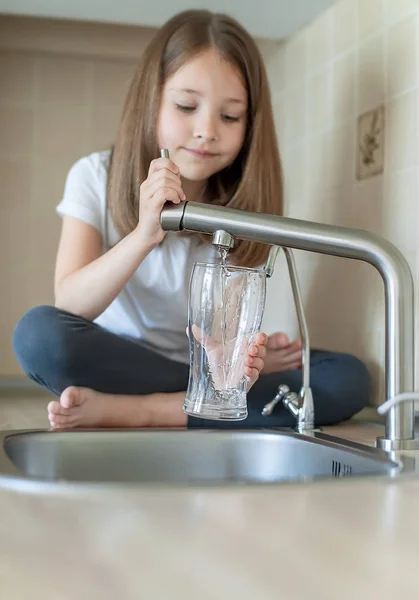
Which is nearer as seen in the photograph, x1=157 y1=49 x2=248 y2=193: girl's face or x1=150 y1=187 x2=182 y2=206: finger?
x1=150 y1=187 x2=182 y2=206: finger

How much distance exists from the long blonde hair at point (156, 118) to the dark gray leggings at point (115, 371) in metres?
0.22

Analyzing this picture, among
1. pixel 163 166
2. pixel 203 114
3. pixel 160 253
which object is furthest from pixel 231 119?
pixel 163 166

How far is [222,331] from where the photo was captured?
95 cm

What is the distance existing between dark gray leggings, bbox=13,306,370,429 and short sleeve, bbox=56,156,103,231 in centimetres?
22

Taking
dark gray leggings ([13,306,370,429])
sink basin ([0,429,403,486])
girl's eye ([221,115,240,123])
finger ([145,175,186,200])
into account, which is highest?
girl's eye ([221,115,240,123])

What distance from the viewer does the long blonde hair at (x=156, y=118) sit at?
140 centimetres

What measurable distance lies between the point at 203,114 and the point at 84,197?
28 centimetres

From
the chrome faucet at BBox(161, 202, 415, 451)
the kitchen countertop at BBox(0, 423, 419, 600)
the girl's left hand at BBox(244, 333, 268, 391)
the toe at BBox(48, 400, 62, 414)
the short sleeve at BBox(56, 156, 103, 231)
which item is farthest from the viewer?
the short sleeve at BBox(56, 156, 103, 231)

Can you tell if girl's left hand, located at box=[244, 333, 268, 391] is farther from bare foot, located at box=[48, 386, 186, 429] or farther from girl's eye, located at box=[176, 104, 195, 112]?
girl's eye, located at box=[176, 104, 195, 112]

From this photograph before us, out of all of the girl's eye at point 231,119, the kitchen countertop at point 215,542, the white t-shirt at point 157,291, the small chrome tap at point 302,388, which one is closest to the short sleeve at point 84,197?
the white t-shirt at point 157,291

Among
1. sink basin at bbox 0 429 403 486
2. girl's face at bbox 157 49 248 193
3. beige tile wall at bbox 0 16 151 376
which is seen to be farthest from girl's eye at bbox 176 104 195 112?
beige tile wall at bbox 0 16 151 376

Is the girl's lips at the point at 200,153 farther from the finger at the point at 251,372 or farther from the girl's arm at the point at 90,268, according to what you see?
the finger at the point at 251,372

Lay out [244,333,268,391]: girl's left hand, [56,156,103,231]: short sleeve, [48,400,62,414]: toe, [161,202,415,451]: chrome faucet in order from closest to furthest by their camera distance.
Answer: [161,202,415,451]: chrome faucet < [244,333,268,391]: girl's left hand < [48,400,62,414]: toe < [56,156,103,231]: short sleeve

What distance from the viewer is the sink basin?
0.99m
